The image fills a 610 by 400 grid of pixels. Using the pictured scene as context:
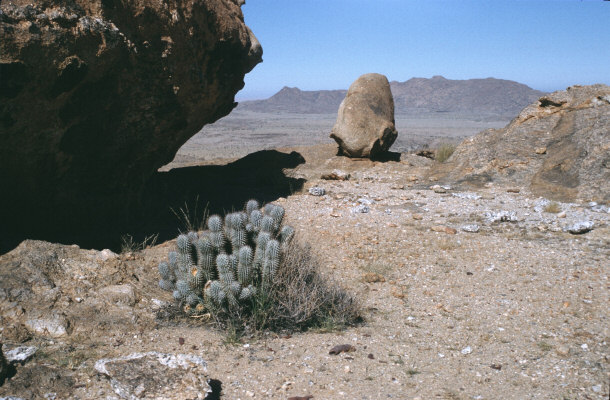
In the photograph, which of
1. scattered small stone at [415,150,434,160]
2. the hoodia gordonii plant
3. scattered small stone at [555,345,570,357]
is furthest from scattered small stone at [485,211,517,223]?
scattered small stone at [415,150,434,160]

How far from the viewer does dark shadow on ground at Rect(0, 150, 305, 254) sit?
5984mm

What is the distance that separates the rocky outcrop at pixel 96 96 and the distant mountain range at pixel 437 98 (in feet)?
254

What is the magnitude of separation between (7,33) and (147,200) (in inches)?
140

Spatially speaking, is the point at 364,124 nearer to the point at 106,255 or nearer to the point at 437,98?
the point at 106,255

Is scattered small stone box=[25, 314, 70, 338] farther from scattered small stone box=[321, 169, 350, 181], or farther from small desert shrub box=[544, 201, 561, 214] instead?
scattered small stone box=[321, 169, 350, 181]

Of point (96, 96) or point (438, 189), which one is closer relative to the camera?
point (96, 96)

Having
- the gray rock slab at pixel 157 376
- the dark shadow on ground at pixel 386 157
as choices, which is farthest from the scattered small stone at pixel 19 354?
the dark shadow on ground at pixel 386 157

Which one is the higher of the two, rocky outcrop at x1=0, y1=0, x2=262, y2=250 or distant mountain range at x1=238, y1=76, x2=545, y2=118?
distant mountain range at x1=238, y1=76, x2=545, y2=118

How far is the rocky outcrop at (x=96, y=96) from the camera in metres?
5.02

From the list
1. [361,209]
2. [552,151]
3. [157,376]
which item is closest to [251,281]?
[157,376]

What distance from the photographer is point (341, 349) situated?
3955mm

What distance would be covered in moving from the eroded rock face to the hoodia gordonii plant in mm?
7686

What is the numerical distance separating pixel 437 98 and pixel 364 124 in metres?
88.1

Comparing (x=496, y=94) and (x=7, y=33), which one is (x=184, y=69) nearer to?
(x=7, y=33)
